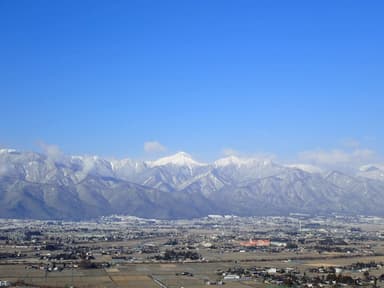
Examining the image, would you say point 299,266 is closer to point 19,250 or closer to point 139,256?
point 139,256

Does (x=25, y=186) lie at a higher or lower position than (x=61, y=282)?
higher

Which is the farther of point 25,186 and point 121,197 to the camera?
point 121,197

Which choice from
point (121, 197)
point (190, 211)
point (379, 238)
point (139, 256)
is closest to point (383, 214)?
point (190, 211)

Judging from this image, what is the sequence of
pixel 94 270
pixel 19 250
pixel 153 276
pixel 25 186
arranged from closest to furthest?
1. pixel 153 276
2. pixel 94 270
3. pixel 19 250
4. pixel 25 186

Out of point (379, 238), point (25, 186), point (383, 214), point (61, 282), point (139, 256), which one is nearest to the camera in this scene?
point (61, 282)

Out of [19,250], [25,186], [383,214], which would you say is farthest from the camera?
[383,214]

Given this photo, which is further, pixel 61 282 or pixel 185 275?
pixel 185 275

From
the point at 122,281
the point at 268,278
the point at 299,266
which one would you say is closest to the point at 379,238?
the point at 299,266

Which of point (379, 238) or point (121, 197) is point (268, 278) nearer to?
point (379, 238)

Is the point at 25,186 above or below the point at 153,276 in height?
above
